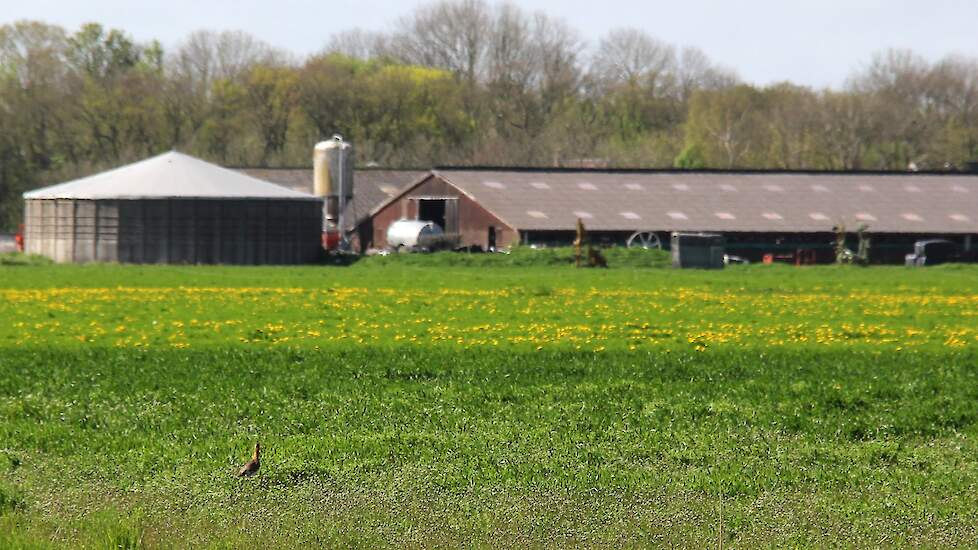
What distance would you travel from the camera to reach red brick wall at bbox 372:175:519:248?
77031mm

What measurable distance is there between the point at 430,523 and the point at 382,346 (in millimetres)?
12658

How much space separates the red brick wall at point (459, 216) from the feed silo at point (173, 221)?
8475mm

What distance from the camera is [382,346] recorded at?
24.5 meters

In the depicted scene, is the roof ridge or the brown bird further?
the roof ridge

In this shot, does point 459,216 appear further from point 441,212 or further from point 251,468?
point 251,468

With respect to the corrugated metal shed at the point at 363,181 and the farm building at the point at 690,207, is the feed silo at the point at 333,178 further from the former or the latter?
the corrugated metal shed at the point at 363,181

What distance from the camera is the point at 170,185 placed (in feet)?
238

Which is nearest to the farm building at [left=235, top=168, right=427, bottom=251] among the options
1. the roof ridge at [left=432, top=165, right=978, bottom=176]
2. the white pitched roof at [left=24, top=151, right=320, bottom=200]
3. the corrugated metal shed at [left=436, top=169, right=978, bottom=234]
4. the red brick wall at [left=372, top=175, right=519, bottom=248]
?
the red brick wall at [left=372, top=175, right=519, bottom=248]

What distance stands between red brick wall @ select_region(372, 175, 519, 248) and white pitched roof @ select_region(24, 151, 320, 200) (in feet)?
29.6

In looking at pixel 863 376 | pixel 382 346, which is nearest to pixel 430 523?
pixel 863 376

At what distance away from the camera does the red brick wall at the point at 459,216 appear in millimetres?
77031

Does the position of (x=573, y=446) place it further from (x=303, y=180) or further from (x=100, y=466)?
(x=303, y=180)

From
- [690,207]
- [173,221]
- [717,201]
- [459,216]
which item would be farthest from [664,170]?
[173,221]

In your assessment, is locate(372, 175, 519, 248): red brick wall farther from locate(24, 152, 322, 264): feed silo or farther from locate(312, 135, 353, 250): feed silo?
locate(24, 152, 322, 264): feed silo
